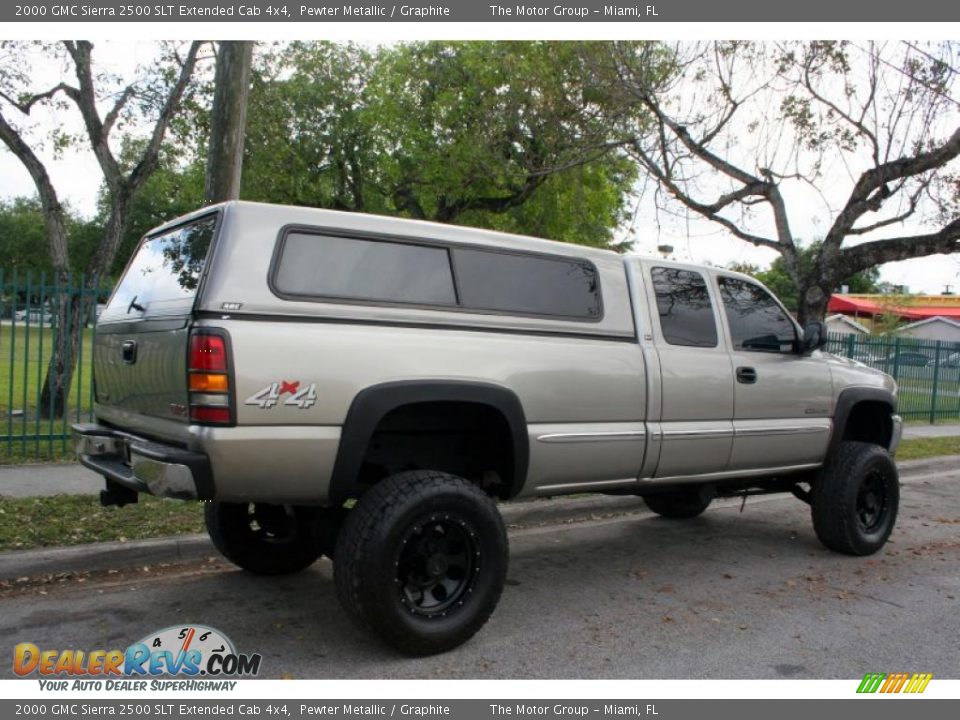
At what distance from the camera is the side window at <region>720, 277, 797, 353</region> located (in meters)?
5.49

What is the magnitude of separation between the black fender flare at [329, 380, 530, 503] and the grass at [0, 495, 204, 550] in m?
2.31

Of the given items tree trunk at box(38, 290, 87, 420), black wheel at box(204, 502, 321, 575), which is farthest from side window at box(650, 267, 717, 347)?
tree trunk at box(38, 290, 87, 420)

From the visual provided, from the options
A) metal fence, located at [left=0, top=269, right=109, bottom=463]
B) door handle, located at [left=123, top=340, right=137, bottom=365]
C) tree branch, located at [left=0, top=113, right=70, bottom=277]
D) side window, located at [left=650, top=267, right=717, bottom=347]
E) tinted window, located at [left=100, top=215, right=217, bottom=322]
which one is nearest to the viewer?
tinted window, located at [left=100, top=215, right=217, bottom=322]

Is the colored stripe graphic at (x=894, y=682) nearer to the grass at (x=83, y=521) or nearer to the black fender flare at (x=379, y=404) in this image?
the black fender flare at (x=379, y=404)

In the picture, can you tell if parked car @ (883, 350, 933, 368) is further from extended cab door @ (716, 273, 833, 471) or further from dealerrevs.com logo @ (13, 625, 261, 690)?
dealerrevs.com logo @ (13, 625, 261, 690)

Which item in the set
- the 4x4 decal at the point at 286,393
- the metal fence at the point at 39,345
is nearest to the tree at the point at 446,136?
the metal fence at the point at 39,345

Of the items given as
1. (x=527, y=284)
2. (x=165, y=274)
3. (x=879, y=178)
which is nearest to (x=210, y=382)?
(x=165, y=274)

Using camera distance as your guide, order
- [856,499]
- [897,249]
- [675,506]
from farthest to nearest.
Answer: [897,249], [675,506], [856,499]

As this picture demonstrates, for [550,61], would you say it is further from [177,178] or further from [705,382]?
[177,178]

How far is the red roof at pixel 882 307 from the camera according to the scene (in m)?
46.4

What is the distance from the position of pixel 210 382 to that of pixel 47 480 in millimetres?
4690

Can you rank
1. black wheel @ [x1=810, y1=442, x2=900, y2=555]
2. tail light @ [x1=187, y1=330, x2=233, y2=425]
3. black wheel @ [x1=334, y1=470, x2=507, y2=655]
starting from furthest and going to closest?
1. black wheel @ [x1=810, y1=442, x2=900, y2=555]
2. black wheel @ [x1=334, y1=470, x2=507, y2=655]
3. tail light @ [x1=187, y1=330, x2=233, y2=425]

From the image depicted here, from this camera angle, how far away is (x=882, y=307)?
145 feet

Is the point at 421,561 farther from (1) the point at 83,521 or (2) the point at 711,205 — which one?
(2) the point at 711,205
